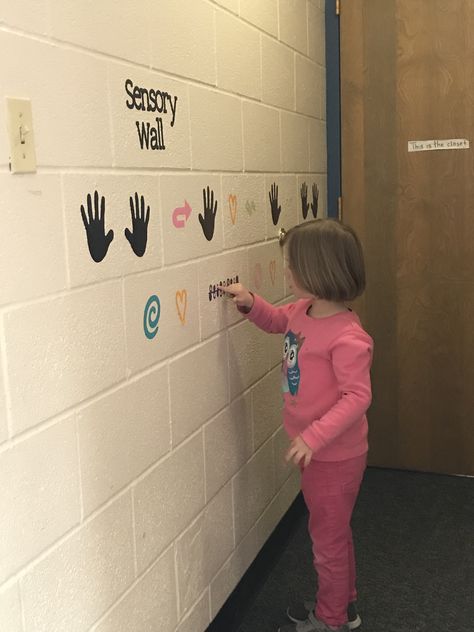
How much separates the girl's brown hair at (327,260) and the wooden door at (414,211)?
3.55 ft

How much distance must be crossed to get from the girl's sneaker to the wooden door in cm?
109

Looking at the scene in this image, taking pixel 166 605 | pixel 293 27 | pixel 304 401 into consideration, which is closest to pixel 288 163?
pixel 293 27

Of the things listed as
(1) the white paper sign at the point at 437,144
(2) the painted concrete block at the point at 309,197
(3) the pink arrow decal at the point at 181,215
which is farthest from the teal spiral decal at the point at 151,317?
(1) the white paper sign at the point at 437,144

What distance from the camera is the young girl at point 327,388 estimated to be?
1911 millimetres

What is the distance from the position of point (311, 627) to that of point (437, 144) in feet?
6.10

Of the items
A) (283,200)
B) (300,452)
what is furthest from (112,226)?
(283,200)

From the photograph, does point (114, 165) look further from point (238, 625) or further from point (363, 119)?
point (363, 119)

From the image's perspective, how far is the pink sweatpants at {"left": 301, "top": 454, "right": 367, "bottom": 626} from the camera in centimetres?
204

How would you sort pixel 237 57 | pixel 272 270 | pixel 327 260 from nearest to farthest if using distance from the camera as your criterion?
1. pixel 327 260
2. pixel 237 57
3. pixel 272 270

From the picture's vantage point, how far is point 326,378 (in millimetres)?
1995

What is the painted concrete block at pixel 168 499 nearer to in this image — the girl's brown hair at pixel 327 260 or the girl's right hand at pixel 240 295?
the girl's right hand at pixel 240 295

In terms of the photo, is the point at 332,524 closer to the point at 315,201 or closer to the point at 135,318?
the point at 135,318

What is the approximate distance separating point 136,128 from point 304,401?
0.89 m

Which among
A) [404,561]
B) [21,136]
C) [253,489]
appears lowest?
[404,561]
